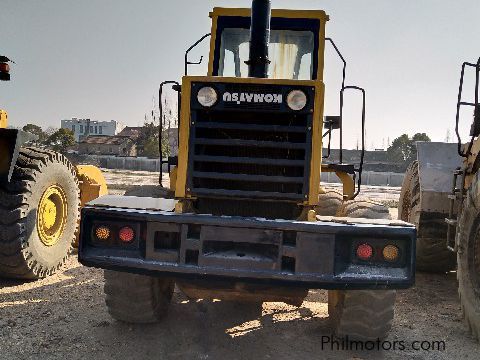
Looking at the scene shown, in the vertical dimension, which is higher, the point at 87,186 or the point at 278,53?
the point at 278,53

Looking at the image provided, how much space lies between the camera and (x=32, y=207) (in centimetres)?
529

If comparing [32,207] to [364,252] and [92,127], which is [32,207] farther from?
[92,127]

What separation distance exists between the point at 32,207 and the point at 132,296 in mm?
2067

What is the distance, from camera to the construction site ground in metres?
3.81

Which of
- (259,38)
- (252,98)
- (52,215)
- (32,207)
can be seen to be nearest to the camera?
(252,98)

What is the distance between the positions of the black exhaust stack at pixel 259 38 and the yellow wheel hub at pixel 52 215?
3.32m

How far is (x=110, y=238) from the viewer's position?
3.37 meters

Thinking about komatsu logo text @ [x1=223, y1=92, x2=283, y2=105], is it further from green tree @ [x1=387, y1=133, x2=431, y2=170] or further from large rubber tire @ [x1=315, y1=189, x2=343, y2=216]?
green tree @ [x1=387, y1=133, x2=431, y2=170]

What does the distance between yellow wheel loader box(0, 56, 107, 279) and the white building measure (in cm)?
10053

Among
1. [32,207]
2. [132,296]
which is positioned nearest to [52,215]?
[32,207]

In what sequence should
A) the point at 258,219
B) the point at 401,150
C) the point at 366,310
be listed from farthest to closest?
the point at 401,150 → the point at 366,310 → the point at 258,219

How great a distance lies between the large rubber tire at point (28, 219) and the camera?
5.02 metres

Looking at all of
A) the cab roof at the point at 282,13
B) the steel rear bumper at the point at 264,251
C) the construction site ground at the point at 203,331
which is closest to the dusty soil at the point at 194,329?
the construction site ground at the point at 203,331

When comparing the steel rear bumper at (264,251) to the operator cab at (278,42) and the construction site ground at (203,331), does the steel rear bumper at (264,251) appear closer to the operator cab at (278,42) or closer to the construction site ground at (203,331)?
the construction site ground at (203,331)
